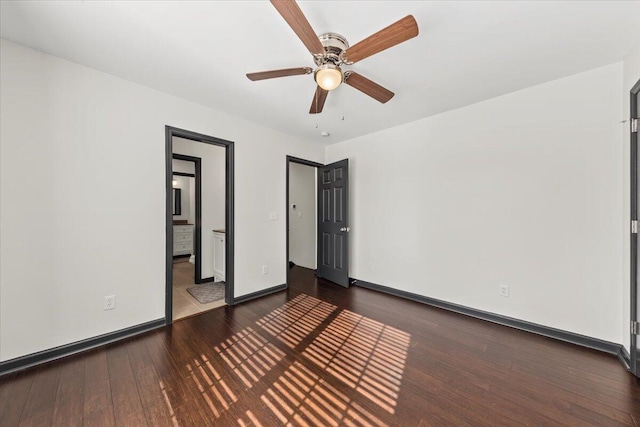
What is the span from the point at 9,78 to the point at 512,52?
397cm

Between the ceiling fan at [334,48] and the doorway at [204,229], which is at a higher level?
the ceiling fan at [334,48]

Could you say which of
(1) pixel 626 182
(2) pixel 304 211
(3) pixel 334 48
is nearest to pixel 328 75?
(3) pixel 334 48

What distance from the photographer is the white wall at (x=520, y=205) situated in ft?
7.17

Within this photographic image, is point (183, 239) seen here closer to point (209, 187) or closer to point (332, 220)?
point (209, 187)

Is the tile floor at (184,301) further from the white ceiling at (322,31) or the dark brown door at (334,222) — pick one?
the white ceiling at (322,31)

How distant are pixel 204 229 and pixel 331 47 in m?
3.60

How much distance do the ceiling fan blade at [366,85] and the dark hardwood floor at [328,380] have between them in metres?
2.30

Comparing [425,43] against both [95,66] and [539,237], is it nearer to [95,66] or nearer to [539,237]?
[539,237]

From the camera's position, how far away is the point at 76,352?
2.12 metres

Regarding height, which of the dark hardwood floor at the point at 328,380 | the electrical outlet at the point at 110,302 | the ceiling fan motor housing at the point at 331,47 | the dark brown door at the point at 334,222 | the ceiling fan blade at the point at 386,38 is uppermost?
the ceiling fan motor housing at the point at 331,47

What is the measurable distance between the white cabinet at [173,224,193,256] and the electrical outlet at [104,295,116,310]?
13.2ft

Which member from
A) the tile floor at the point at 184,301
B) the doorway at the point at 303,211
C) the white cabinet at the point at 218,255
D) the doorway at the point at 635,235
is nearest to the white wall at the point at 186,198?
the tile floor at the point at 184,301

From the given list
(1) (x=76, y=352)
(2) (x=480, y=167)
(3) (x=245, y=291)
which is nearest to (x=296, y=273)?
(3) (x=245, y=291)

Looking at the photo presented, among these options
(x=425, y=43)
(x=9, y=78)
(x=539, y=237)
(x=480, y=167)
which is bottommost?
(x=539, y=237)
